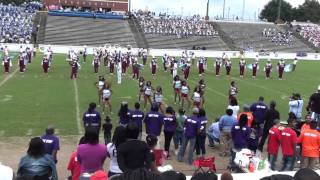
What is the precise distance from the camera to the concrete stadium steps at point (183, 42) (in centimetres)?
5894

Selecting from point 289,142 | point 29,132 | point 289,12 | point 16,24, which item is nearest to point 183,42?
point 16,24

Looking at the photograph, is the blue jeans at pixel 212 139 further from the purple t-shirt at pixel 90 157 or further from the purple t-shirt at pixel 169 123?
the purple t-shirt at pixel 90 157

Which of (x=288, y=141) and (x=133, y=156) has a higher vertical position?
(x=133, y=156)

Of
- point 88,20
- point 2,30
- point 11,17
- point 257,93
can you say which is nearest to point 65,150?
point 257,93

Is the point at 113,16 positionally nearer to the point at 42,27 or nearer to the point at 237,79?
the point at 42,27

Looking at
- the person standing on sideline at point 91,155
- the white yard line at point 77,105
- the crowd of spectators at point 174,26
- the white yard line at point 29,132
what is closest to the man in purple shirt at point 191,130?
the white yard line at point 77,105

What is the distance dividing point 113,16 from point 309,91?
142ft

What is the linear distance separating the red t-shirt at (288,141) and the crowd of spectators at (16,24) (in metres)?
44.8

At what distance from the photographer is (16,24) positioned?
56906mm

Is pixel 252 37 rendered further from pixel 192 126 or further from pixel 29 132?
pixel 192 126

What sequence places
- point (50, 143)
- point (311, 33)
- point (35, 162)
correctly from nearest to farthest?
point (35, 162) < point (50, 143) < point (311, 33)

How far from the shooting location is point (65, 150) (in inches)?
483

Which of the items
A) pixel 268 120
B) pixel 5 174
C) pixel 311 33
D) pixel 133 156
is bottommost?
pixel 311 33

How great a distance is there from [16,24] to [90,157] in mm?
52785
